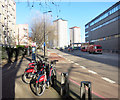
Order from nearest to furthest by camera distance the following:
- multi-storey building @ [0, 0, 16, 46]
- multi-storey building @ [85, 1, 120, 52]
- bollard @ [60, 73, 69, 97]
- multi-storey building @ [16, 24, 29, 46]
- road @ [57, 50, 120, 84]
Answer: bollard @ [60, 73, 69, 97]
road @ [57, 50, 120, 84]
multi-storey building @ [0, 0, 16, 46]
multi-storey building @ [16, 24, 29, 46]
multi-storey building @ [85, 1, 120, 52]

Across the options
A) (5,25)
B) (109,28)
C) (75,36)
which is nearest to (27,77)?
(5,25)

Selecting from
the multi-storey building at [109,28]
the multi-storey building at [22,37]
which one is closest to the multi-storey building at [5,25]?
the multi-storey building at [22,37]

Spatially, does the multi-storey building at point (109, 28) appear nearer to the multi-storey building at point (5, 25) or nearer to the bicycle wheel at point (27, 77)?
the multi-storey building at point (5, 25)

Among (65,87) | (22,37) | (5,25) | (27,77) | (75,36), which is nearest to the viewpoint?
(65,87)

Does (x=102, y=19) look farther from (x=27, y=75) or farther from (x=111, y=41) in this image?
(x=27, y=75)

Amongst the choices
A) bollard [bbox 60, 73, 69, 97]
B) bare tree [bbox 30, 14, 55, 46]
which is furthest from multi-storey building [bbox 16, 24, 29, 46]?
bollard [bbox 60, 73, 69, 97]

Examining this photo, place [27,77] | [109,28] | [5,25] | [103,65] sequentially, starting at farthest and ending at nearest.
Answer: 1. [109,28]
2. [5,25]
3. [103,65]
4. [27,77]

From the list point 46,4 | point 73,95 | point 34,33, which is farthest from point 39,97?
point 34,33

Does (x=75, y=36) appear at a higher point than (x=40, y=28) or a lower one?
higher

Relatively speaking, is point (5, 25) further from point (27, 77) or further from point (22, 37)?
point (27, 77)

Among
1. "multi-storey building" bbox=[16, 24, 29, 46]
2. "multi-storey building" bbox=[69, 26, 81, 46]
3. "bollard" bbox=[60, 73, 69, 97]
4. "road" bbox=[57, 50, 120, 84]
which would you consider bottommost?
"road" bbox=[57, 50, 120, 84]

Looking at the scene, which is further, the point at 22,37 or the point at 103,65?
the point at 22,37

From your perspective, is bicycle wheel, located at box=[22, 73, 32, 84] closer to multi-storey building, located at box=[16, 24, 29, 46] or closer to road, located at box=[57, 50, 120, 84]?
road, located at box=[57, 50, 120, 84]

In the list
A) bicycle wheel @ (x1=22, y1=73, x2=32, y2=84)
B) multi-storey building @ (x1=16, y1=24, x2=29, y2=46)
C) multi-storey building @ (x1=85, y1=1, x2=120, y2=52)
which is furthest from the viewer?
multi-storey building @ (x1=85, y1=1, x2=120, y2=52)
